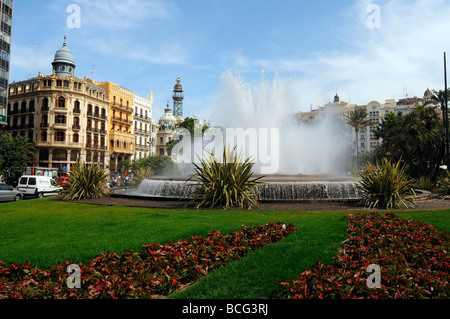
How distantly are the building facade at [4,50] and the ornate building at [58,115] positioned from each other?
12809 mm

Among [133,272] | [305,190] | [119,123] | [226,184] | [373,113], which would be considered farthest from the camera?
[373,113]

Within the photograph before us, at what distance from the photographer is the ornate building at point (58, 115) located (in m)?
52.2

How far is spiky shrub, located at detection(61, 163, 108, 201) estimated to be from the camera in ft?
52.5

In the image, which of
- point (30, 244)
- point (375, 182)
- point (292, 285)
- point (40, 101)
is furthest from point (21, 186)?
point (40, 101)

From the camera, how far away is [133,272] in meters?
4.55

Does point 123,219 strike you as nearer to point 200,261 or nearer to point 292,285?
point 200,261

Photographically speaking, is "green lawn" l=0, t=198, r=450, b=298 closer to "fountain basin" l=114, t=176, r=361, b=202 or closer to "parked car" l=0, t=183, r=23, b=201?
"fountain basin" l=114, t=176, r=361, b=202

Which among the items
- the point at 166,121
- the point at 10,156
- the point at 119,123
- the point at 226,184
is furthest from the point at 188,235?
the point at 166,121

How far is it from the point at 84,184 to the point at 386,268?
14.7 meters

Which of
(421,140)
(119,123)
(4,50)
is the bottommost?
(421,140)

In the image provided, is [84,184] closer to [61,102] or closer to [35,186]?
[35,186]

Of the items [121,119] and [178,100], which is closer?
[121,119]

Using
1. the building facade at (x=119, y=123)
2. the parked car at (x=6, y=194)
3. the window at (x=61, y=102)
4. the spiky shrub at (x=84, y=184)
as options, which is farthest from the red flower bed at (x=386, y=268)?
the building facade at (x=119, y=123)

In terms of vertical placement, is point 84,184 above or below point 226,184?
below
